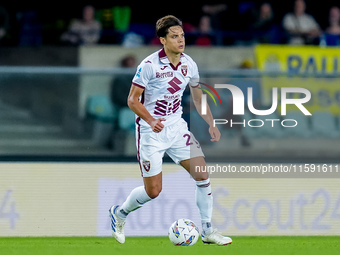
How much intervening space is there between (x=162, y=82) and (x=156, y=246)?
1.62 m

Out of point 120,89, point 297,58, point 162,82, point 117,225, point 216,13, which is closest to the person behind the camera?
point 162,82

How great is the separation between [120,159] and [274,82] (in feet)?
6.31

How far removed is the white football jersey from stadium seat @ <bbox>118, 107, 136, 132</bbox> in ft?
4.54

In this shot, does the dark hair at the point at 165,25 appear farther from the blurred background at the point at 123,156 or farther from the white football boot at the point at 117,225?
the white football boot at the point at 117,225

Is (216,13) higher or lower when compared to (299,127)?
higher

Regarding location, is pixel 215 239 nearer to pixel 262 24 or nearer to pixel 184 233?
pixel 184 233

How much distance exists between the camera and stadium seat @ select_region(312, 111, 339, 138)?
391 inches

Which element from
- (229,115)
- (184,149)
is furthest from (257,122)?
(184,149)

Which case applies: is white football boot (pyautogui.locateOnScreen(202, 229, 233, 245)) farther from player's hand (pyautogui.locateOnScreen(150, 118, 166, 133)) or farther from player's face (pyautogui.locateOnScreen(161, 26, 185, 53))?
player's face (pyautogui.locateOnScreen(161, 26, 185, 53))

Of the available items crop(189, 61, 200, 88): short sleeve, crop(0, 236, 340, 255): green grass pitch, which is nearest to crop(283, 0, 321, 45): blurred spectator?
crop(0, 236, 340, 255): green grass pitch

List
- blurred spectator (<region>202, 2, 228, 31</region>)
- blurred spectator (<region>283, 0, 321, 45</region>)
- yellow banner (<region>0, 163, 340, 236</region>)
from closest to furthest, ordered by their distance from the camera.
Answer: yellow banner (<region>0, 163, 340, 236</region>)
blurred spectator (<region>283, 0, 321, 45</region>)
blurred spectator (<region>202, 2, 228, 31</region>)

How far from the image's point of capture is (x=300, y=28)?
1317 cm

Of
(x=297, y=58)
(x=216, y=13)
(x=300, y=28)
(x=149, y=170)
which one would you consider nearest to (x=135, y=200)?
(x=149, y=170)

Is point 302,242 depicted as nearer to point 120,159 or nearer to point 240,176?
point 240,176
